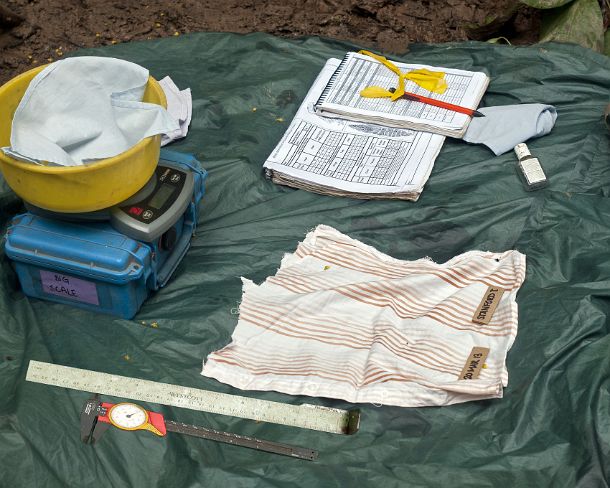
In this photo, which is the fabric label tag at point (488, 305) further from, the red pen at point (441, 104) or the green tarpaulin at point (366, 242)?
the red pen at point (441, 104)

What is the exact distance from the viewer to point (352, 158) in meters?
2.47

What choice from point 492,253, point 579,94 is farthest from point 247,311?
point 579,94

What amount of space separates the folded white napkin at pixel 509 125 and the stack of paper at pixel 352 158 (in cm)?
13

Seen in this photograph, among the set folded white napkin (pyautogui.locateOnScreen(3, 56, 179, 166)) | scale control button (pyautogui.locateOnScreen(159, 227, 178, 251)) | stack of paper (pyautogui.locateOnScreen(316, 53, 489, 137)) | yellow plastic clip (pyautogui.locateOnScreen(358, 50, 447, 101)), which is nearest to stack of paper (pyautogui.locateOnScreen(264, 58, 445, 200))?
stack of paper (pyautogui.locateOnScreen(316, 53, 489, 137))

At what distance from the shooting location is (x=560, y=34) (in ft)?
9.72

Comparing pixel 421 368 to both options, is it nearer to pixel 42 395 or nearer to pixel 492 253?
pixel 492 253

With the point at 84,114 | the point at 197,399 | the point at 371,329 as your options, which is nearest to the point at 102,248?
the point at 84,114

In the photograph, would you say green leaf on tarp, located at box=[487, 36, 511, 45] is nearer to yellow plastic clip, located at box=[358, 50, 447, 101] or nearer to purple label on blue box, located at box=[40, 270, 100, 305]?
yellow plastic clip, located at box=[358, 50, 447, 101]

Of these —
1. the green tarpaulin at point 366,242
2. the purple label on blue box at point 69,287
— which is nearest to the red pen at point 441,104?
the green tarpaulin at point 366,242

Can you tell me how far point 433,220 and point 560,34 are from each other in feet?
3.61

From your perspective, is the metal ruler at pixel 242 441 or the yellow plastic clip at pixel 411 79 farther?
the yellow plastic clip at pixel 411 79

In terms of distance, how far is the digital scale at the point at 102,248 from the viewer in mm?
1947

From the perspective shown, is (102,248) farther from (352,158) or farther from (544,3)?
(544,3)

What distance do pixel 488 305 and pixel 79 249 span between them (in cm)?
100
